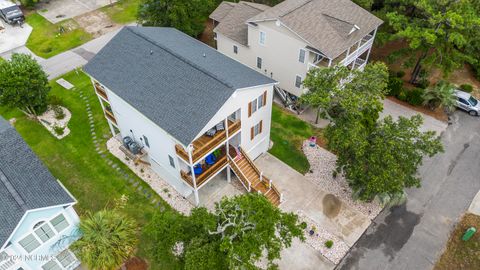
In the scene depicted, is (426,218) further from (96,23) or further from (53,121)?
(96,23)

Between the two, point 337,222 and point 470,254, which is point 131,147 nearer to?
point 337,222

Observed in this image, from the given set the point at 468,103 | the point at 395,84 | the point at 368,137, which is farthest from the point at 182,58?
the point at 468,103

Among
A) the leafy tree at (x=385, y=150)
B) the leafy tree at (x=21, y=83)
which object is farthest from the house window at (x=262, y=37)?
the leafy tree at (x=21, y=83)

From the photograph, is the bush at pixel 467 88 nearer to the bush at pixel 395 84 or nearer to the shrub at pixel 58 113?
the bush at pixel 395 84

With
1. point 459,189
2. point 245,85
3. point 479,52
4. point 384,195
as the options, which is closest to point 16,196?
point 245,85

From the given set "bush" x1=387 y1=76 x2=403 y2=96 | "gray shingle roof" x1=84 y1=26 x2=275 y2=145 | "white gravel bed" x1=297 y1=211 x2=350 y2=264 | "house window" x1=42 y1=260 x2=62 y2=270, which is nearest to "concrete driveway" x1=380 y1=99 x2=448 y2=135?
"bush" x1=387 y1=76 x2=403 y2=96

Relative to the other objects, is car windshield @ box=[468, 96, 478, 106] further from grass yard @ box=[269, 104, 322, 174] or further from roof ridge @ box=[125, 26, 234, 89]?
roof ridge @ box=[125, 26, 234, 89]
